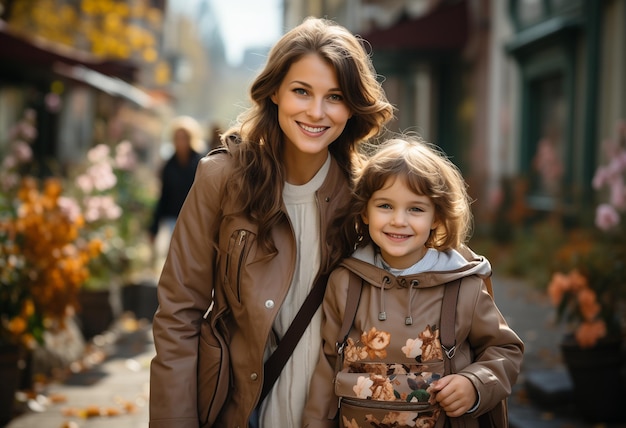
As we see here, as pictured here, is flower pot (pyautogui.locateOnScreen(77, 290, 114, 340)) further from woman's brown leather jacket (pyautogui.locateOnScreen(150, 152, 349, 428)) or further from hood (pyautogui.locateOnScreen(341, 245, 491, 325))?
hood (pyautogui.locateOnScreen(341, 245, 491, 325))

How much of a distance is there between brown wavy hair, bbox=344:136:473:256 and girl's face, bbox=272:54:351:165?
0.58 feet

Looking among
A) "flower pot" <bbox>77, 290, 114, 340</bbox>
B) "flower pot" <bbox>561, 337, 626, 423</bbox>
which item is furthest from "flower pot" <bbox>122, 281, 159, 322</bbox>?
"flower pot" <bbox>561, 337, 626, 423</bbox>

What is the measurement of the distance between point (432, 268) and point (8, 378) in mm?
3259

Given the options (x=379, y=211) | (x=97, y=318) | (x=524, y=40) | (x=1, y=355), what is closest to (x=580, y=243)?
(x=524, y=40)

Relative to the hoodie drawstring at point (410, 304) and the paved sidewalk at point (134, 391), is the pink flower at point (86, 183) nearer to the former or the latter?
the paved sidewalk at point (134, 391)

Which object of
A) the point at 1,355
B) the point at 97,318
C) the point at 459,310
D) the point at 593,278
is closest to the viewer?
the point at 459,310

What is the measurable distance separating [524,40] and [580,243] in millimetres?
4325

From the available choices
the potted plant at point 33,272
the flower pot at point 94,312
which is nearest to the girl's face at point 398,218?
the potted plant at point 33,272

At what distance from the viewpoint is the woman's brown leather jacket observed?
263cm

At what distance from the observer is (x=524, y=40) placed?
42.0 ft

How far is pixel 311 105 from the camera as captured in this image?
2721 millimetres

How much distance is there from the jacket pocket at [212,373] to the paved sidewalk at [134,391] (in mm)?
2616

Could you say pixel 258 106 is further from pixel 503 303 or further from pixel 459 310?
pixel 503 303

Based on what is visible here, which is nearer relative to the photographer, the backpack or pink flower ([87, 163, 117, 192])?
the backpack
